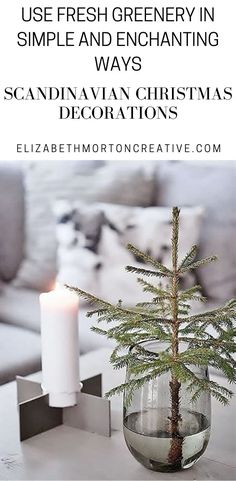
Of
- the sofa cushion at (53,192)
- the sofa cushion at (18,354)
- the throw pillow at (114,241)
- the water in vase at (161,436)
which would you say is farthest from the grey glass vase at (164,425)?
the sofa cushion at (53,192)

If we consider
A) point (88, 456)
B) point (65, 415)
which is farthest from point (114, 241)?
point (88, 456)

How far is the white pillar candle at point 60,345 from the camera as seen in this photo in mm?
1039

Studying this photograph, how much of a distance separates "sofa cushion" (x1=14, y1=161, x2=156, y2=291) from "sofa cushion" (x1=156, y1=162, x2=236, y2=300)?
8 cm

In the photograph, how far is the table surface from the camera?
3.10 ft

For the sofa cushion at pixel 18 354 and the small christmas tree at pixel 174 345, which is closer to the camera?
the small christmas tree at pixel 174 345

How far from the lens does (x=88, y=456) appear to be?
1.00 meters

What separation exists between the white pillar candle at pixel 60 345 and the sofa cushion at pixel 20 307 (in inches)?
58.3

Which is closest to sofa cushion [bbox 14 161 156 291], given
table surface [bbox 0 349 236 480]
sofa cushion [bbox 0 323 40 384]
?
sofa cushion [bbox 0 323 40 384]

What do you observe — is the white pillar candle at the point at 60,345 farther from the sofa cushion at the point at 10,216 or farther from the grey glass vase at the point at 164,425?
the sofa cushion at the point at 10,216

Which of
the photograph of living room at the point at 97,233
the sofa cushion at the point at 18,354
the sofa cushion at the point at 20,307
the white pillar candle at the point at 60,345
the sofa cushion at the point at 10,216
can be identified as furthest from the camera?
the sofa cushion at the point at 10,216

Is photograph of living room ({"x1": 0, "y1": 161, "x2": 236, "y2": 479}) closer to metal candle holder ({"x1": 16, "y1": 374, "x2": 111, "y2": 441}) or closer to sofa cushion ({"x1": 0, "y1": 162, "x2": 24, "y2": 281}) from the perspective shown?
sofa cushion ({"x1": 0, "y1": 162, "x2": 24, "y2": 281})

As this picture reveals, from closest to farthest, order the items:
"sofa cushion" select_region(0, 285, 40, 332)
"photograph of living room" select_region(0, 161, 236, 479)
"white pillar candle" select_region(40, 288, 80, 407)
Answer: "white pillar candle" select_region(40, 288, 80, 407) < "photograph of living room" select_region(0, 161, 236, 479) < "sofa cushion" select_region(0, 285, 40, 332)
